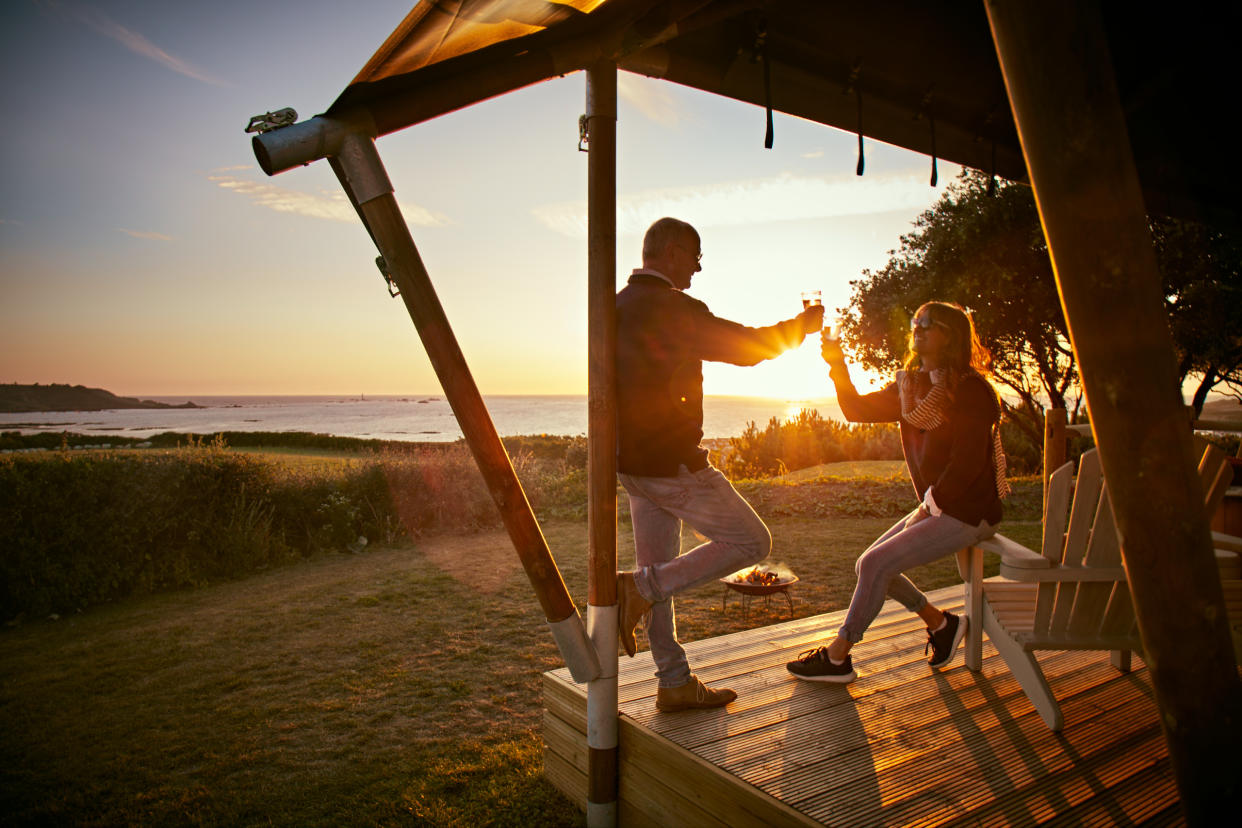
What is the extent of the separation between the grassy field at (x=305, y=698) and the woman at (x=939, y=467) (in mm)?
1621

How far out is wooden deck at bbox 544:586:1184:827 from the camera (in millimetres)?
2338

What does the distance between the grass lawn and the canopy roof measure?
314cm

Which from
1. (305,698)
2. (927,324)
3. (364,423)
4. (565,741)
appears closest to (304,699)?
(305,698)

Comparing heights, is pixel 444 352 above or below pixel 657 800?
above

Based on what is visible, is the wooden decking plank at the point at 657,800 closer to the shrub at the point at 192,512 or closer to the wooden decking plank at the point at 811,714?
the wooden decking plank at the point at 811,714

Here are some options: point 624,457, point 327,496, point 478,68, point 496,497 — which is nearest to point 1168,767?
point 624,457

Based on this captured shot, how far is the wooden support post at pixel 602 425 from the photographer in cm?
277

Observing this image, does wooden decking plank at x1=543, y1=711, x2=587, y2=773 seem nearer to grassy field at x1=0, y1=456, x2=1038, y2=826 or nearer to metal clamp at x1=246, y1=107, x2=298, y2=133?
grassy field at x1=0, y1=456, x2=1038, y2=826

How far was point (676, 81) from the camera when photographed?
9.71 ft

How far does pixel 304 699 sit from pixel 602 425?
11.2 feet

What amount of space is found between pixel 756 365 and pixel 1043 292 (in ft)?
36.4

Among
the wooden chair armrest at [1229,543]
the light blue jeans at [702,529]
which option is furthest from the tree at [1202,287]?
the light blue jeans at [702,529]

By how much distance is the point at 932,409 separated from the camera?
3332 mm

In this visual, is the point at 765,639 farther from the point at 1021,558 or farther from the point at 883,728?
the point at 1021,558
